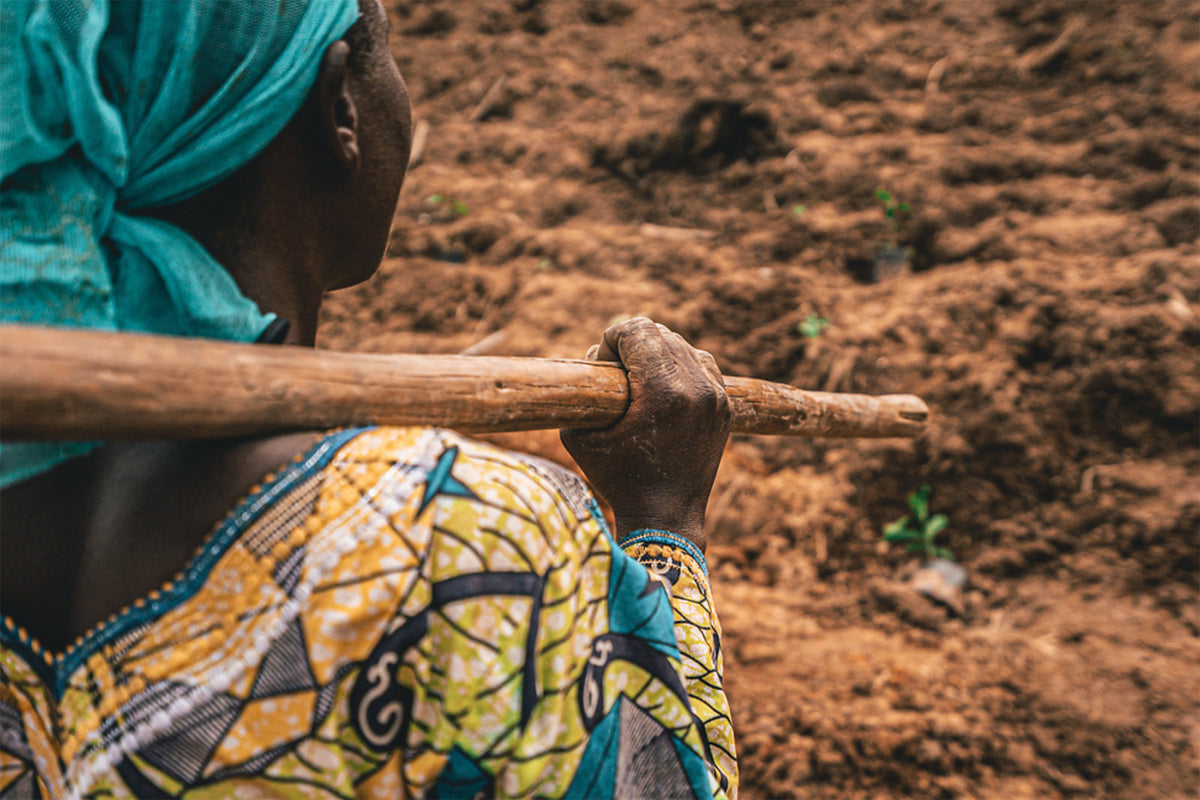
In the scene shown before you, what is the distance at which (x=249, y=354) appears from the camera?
2.94 ft

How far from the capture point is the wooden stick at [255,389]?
28.8 inches

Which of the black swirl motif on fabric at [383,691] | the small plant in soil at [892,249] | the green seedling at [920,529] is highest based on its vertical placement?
the black swirl motif on fabric at [383,691]

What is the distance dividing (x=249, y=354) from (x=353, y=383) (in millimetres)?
134

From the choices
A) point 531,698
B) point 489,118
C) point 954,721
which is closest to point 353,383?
point 531,698

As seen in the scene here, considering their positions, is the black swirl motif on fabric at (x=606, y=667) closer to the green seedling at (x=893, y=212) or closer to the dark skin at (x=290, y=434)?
the dark skin at (x=290, y=434)

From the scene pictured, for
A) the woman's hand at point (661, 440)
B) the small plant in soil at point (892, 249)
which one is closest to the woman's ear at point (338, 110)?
the woman's hand at point (661, 440)

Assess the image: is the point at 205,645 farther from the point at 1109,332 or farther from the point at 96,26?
the point at 1109,332

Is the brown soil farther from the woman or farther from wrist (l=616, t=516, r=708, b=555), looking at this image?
the woman

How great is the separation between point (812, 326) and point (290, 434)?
3175 mm

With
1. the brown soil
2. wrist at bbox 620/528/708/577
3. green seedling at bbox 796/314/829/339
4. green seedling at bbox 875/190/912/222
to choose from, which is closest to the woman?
wrist at bbox 620/528/708/577

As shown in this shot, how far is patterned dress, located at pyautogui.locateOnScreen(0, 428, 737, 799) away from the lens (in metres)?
0.74

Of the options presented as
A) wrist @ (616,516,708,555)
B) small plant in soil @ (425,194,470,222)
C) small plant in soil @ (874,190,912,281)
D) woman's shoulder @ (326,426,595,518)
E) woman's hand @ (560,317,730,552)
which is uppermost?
woman's shoulder @ (326,426,595,518)

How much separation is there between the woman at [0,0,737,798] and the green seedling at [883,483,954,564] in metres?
2.37

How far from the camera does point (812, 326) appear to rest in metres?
3.72
